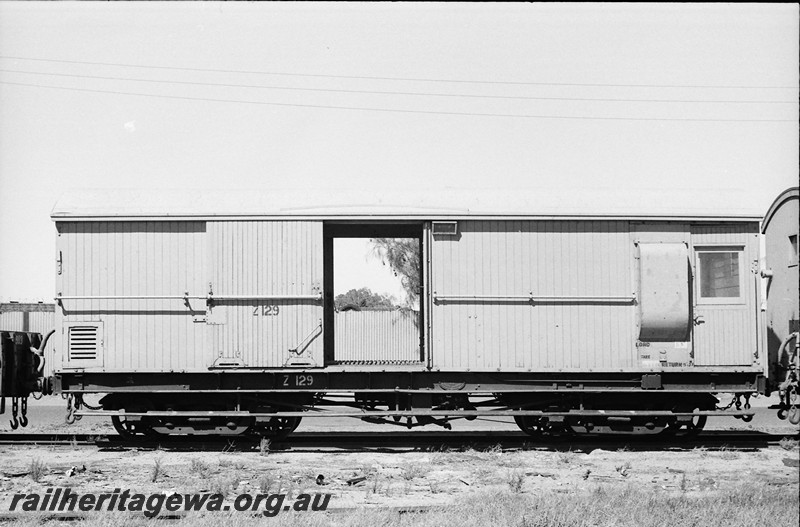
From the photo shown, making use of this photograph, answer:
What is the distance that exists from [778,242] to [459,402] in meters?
6.69

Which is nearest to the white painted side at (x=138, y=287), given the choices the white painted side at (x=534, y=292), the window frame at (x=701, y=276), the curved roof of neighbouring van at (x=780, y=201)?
the white painted side at (x=534, y=292)

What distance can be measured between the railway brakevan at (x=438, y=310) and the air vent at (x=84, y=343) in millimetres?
21

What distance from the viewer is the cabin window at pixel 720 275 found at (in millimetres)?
10984

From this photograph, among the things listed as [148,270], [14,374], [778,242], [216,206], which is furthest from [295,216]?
[778,242]

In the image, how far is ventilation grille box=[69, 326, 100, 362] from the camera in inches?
429

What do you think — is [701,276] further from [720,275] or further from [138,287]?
[138,287]

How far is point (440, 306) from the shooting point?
10.9 metres

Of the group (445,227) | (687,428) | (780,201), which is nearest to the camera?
(445,227)

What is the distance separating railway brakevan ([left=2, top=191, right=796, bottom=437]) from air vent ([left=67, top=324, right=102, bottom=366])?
0.07ft

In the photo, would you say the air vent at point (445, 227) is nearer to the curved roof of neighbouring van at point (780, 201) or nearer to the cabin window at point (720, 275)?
the cabin window at point (720, 275)

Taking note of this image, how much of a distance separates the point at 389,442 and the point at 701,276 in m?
5.85

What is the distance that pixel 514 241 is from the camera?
36.3ft

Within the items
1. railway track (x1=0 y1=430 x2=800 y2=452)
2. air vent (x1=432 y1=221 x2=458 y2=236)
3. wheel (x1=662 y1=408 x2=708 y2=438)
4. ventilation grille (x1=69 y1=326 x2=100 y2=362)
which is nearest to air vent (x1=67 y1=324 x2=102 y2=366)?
ventilation grille (x1=69 y1=326 x2=100 y2=362)

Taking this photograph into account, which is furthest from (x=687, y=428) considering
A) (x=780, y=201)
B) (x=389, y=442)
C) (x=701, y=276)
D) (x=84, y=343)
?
(x=84, y=343)
